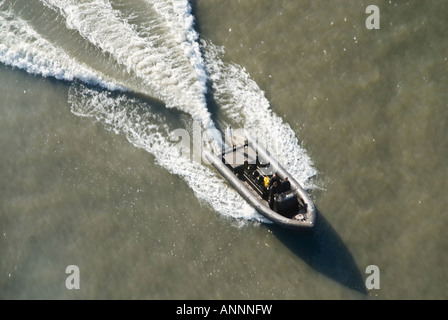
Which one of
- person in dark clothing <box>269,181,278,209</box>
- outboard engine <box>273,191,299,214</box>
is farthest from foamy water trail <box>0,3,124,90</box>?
outboard engine <box>273,191,299,214</box>

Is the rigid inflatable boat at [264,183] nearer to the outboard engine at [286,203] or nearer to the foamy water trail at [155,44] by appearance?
the outboard engine at [286,203]

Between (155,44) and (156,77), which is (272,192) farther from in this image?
(155,44)

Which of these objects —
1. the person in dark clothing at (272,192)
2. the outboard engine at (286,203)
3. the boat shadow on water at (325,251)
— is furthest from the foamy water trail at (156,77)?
the boat shadow on water at (325,251)


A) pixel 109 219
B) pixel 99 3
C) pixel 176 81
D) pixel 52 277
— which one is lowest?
pixel 52 277
